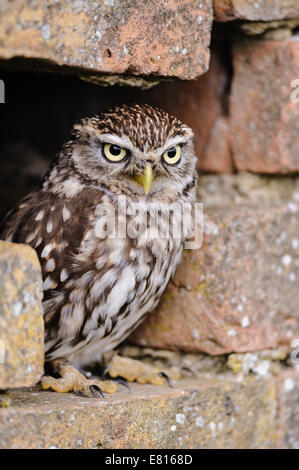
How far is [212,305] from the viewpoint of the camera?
1.90 metres

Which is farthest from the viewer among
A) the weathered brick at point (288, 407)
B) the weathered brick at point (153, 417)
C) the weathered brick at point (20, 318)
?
the weathered brick at point (288, 407)

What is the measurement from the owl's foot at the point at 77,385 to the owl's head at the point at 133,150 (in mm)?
524

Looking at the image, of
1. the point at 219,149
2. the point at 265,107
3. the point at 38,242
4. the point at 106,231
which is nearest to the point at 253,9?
the point at 265,107

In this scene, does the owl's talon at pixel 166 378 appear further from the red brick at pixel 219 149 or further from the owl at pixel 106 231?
the red brick at pixel 219 149

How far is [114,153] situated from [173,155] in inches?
7.5

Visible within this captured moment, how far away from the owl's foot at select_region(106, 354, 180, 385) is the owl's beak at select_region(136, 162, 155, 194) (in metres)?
0.53

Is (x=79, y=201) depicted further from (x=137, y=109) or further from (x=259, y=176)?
(x=259, y=176)

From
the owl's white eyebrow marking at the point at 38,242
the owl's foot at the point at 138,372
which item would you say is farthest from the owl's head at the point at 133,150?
the owl's foot at the point at 138,372

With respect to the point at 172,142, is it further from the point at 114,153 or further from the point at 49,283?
the point at 49,283

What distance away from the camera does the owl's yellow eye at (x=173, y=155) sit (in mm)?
1908

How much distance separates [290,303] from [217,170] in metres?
0.46

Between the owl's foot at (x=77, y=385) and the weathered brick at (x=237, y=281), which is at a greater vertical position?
the weathered brick at (x=237, y=281)

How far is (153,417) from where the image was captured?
1.70 metres

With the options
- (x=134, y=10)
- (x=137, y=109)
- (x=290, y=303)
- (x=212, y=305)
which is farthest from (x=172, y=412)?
(x=134, y=10)
